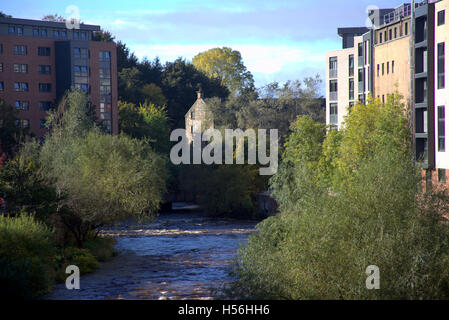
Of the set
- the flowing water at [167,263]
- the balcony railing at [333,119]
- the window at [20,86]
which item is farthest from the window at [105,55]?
the balcony railing at [333,119]

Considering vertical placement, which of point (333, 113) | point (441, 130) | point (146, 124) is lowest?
point (441, 130)

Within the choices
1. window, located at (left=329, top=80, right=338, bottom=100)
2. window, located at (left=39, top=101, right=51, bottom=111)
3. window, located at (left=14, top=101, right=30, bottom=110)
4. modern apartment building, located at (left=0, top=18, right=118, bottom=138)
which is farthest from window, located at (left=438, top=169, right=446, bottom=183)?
window, located at (left=14, top=101, right=30, bottom=110)

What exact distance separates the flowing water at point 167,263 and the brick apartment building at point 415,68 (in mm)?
11913

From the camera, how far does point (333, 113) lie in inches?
2616

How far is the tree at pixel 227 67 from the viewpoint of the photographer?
318 ft

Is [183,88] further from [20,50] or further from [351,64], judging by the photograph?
[351,64]

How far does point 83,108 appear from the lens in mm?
59656

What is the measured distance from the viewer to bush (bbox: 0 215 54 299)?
23938 mm

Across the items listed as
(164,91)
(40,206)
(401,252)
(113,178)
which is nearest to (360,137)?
(113,178)

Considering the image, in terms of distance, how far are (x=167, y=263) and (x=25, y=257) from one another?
11.4m

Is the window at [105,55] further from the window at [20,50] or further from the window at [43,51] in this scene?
the window at [20,50]

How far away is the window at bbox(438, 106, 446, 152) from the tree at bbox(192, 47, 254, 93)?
186 ft

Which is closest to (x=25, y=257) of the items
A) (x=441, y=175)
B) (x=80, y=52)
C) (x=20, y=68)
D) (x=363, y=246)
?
(x=363, y=246)
